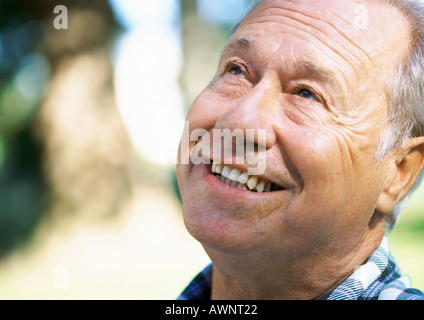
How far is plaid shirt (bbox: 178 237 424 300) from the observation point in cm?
167

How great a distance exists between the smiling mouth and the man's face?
0.03 metres

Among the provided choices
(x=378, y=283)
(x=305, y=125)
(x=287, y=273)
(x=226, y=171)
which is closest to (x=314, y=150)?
(x=305, y=125)

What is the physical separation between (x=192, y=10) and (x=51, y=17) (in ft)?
7.60

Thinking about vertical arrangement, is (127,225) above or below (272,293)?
below

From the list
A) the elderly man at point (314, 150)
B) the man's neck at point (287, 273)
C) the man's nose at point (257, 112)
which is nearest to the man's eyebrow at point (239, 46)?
the elderly man at point (314, 150)

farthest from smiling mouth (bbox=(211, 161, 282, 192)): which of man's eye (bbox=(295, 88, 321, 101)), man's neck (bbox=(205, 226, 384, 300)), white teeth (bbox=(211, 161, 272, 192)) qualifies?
man's eye (bbox=(295, 88, 321, 101))

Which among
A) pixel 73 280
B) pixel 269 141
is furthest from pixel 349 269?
pixel 73 280

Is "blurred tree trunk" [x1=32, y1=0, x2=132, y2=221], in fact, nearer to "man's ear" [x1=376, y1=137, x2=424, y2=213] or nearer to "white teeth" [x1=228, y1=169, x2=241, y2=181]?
"white teeth" [x1=228, y1=169, x2=241, y2=181]

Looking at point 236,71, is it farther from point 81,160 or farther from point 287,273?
point 81,160

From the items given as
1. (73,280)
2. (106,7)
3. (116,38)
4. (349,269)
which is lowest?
(73,280)

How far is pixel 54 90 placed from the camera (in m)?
6.80

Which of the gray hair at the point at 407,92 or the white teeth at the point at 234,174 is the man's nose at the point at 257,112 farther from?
the gray hair at the point at 407,92

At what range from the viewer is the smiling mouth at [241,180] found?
1.66 m
